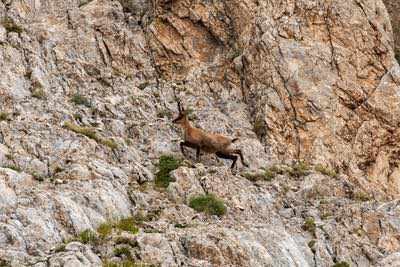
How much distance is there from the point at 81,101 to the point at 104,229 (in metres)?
8.71

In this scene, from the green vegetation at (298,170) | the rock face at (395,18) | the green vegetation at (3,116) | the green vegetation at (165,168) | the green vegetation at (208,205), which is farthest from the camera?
the rock face at (395,18)

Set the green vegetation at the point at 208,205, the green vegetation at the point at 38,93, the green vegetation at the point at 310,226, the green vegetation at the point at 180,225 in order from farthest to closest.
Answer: the green vegetation at the point at 38,93
the green vegetation at the point at 310,226
the green vegetation at the point at 208,205
the green vegetation at the point at 180,225

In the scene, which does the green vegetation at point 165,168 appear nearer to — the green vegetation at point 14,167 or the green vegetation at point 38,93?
the green vegetation at point 14,167

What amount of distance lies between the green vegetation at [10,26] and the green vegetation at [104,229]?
12155mm

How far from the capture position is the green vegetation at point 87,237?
19641 millimetres

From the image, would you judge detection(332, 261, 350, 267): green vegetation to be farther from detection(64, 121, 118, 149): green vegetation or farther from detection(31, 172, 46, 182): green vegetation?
detection(31, 172, 46, 182): green vegetation

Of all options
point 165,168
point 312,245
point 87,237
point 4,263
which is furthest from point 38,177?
point 312,245

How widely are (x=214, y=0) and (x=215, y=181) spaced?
1104cm

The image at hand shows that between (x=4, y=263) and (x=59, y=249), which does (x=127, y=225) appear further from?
(x=4, y=263)

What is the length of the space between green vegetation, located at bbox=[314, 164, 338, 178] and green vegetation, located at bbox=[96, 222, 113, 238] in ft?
31.1

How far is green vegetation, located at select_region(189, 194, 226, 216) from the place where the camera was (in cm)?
2312

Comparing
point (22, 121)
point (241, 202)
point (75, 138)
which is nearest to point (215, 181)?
point (241, 202)

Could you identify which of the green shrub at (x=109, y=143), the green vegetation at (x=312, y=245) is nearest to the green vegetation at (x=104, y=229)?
the green shrub at (x=109, y=143)

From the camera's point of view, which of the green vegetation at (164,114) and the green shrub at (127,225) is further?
the green vegetation at (164,114)
